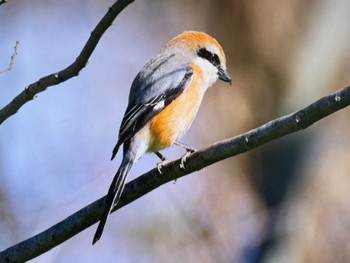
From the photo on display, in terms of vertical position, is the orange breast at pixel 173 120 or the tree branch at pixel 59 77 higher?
the tree branch at pixel 59 77

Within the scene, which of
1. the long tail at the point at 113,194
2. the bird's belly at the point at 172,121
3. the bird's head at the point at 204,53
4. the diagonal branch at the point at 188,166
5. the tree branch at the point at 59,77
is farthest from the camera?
the bird's head at the point at 204,53

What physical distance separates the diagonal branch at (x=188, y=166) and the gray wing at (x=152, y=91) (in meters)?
0.49

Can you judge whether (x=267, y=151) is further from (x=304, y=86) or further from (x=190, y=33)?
(x=190, y=33)

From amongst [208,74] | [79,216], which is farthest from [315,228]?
[79,216]

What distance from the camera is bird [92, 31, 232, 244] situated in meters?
4.45

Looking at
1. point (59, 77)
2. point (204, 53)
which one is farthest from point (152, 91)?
point (59, 77)

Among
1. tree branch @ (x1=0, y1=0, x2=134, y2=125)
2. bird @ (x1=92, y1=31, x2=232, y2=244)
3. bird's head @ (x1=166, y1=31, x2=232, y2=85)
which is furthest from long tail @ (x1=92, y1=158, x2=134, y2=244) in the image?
bird's head @ (x1=166, y1=31, x2=232, y2=85)

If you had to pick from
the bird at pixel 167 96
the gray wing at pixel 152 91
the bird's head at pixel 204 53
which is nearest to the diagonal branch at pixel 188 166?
the bird at pixel 167 96

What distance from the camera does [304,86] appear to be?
7.47 m

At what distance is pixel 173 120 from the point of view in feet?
15.2

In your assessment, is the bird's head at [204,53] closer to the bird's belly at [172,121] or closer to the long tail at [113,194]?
the bird's belly at [172,121]

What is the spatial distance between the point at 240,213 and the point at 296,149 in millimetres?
748

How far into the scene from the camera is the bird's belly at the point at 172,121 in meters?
A: 4.59

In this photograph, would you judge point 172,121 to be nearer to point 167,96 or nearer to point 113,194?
point 167,96
